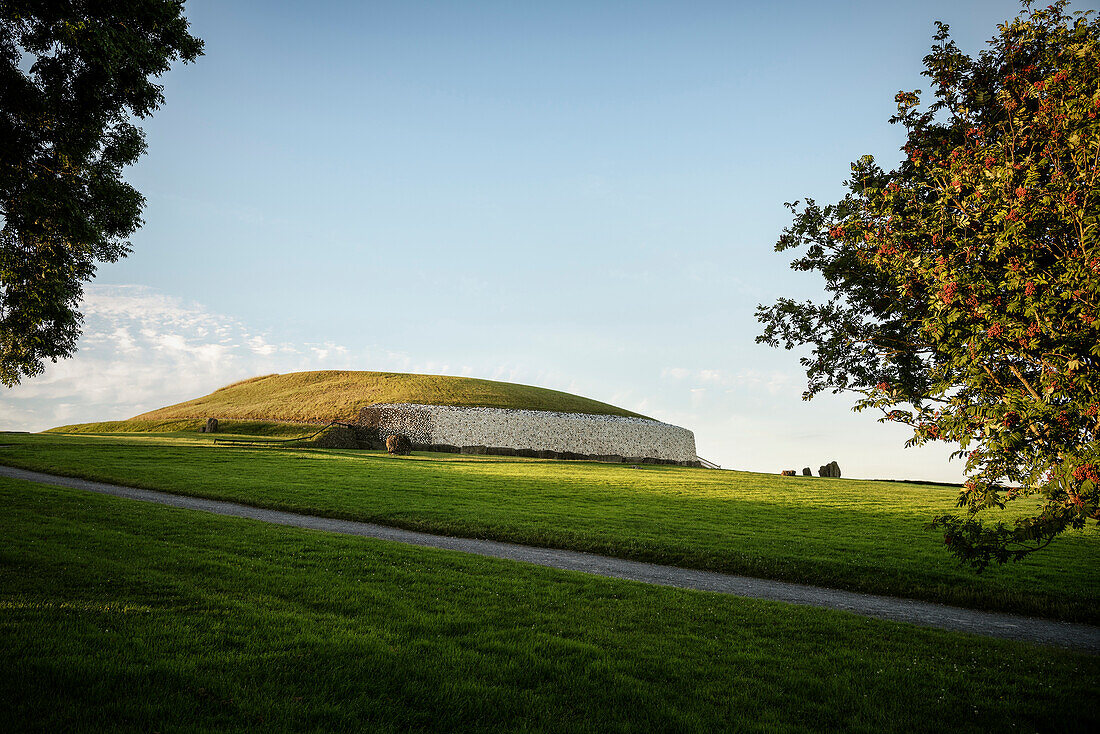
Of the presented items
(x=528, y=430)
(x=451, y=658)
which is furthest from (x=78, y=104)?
(x=528, y=430)

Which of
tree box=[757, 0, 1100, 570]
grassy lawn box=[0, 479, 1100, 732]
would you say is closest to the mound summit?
grassy lawn box=[0, 479, 1100, 732]

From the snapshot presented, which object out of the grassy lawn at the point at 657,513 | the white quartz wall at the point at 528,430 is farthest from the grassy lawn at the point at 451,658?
the white quartz wall at the point at 528,430

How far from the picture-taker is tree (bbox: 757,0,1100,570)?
26.0 feet

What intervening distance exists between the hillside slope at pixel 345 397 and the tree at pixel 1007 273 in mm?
61770

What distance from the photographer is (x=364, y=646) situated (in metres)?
7.29

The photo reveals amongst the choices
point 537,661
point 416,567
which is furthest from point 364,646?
point 416,567

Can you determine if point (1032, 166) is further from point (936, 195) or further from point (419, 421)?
point (419, 421)

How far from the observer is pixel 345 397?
7362 centimetres

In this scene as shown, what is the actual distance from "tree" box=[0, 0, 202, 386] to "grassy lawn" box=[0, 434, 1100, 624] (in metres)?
11.6

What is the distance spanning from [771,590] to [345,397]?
68359 mm

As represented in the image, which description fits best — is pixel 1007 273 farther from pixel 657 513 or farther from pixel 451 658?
pixel 657 513

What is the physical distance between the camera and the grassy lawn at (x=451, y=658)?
229 inches

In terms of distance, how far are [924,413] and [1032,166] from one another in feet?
13.5

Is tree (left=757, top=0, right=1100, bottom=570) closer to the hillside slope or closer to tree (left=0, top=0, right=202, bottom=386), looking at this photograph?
tree (left=0, top=0, right=202, bottom=386)
